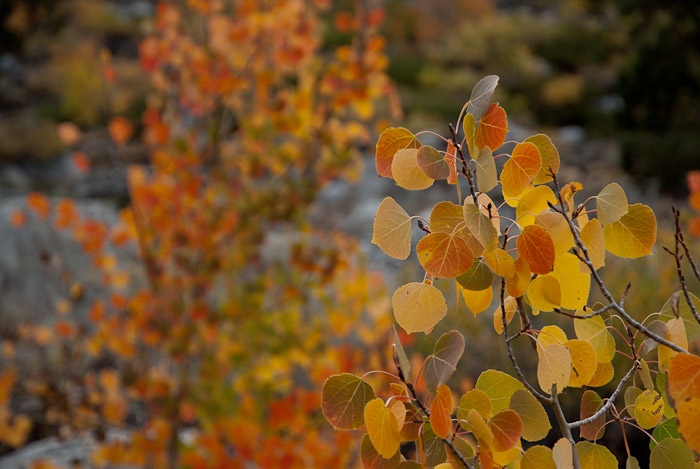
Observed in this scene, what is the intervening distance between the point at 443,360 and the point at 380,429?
7 cm

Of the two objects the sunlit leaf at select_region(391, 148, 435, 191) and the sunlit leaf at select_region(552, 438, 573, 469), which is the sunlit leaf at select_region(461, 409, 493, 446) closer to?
the sunlit leaf at select_region(552, 438, 573, 469)

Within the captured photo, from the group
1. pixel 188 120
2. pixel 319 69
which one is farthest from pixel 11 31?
pixel 319 69

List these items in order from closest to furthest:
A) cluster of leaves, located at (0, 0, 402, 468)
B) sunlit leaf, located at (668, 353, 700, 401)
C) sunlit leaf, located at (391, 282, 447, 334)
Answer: sunlit leaf, located at (668, 353, 700, 401) < sunlit leaf, located at (391, 282, 447, 334) < cluster of leaves, located at (0, 0, 402, 468)

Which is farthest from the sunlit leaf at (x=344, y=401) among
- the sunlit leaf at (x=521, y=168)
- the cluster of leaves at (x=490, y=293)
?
the sunlit leaf at (x=521, y=168)

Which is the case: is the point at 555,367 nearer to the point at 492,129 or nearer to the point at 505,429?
the point at 505,429

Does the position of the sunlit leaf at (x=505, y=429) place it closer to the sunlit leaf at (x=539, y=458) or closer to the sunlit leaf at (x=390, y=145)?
the sunlit leaf at (x=539, y=458)

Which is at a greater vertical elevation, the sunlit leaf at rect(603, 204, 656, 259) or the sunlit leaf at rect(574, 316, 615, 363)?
the sunlit leaf at rect(603, 204, 656, 259)

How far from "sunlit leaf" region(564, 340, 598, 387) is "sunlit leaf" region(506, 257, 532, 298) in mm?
66

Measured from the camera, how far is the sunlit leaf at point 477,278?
1.71 ft

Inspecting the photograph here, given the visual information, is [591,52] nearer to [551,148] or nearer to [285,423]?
[285,423]

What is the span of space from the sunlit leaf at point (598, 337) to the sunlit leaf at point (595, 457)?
0.08 m

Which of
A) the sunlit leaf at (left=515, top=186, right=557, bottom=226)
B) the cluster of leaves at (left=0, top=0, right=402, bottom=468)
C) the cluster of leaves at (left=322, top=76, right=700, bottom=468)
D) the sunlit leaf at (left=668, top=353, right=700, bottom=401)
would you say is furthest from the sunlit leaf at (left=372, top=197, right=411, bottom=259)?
the cluster of leaves at (left=0, top=0, right=402, bottom=468)

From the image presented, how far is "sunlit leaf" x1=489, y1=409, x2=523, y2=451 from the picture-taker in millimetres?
477

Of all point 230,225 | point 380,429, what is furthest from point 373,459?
point 230,225
